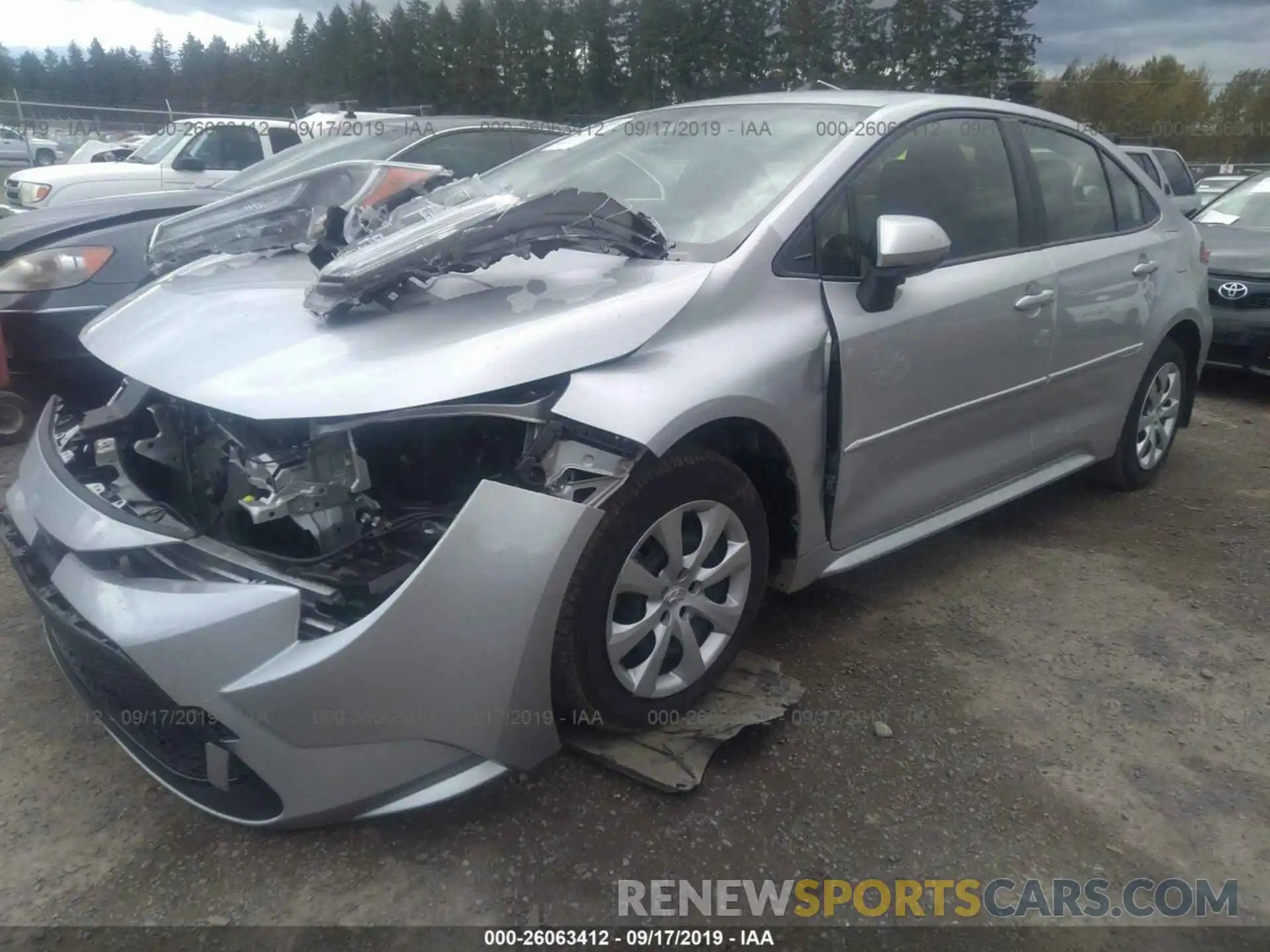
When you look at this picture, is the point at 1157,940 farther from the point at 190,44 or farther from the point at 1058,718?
the point at 190,44

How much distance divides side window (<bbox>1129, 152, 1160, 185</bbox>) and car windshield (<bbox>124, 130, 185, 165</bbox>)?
981 centimetres

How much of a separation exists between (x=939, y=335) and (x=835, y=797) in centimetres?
143

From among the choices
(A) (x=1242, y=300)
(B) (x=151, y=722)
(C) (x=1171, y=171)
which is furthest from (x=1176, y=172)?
→ (B) (x=151, y=722)

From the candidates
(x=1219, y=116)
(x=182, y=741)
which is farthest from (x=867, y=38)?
(x=1219, y=116)

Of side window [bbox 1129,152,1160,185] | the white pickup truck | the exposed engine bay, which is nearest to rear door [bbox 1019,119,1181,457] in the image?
the exposed engine bay

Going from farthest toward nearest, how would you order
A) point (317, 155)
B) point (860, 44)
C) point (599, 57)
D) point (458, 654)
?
point (599, 57) < point (860, 44) < point (317, 155) < point (458, 654)

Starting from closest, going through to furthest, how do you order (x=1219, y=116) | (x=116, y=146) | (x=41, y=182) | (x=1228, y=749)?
1. (x=1228, y=749)
2. (x=41, y=182)
3. (x=116, y=146)
4. (x=1219, y=116)

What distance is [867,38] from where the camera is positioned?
47.6 ft

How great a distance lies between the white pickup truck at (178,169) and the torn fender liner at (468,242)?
255 inches

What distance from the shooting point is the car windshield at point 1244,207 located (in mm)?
7000

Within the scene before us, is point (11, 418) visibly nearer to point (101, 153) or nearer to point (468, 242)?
point (468, 242)

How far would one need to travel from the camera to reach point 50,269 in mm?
4301

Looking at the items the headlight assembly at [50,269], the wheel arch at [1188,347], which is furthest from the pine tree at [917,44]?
the headlight assembly at [50,269]

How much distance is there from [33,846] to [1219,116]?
1540 inches
